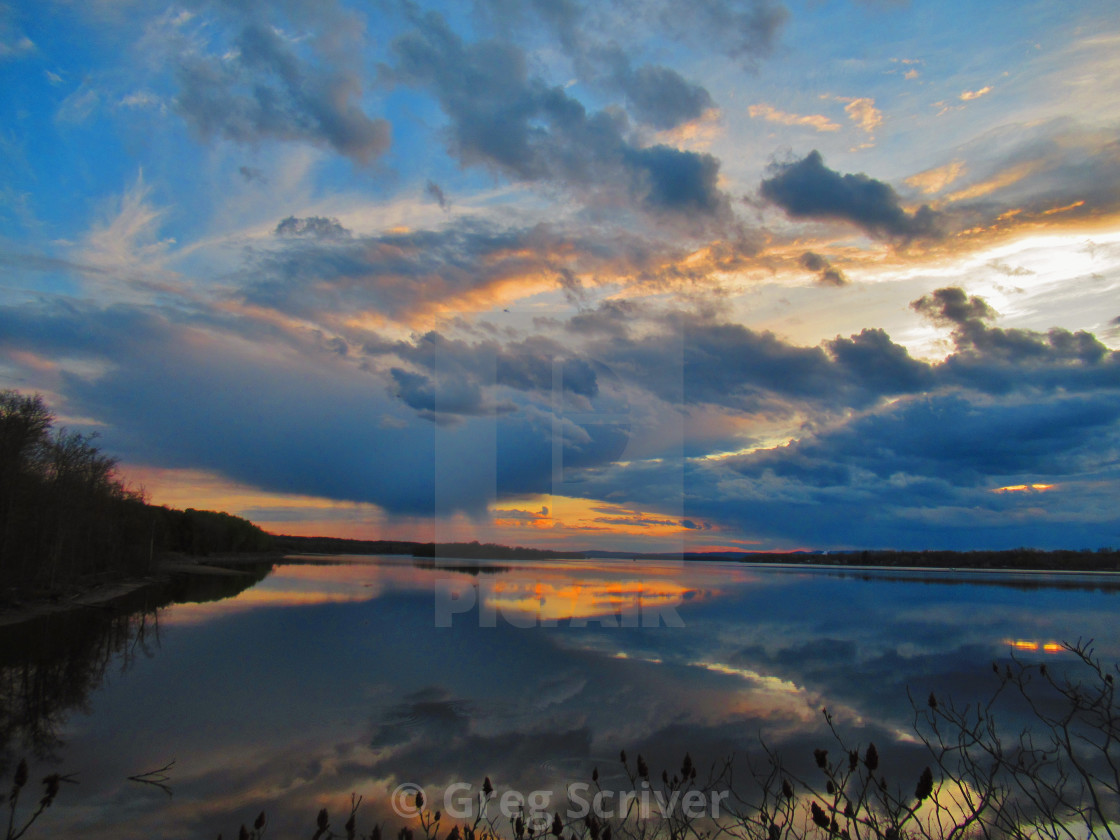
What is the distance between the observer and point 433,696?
11469mm

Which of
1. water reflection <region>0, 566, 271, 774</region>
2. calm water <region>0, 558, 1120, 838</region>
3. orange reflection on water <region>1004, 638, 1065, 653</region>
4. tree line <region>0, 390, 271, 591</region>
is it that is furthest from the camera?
tree line <region>0, 390, 271, 591</region>

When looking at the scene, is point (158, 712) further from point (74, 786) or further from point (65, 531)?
point (65, 531)

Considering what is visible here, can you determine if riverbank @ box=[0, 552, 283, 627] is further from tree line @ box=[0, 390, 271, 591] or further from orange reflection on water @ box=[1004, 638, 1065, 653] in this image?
orange reflection on water @ box=[1004, 638, 1065, 653]

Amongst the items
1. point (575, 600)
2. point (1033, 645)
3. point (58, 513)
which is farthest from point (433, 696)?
point (58, 513)

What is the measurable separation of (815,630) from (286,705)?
17.0 meters

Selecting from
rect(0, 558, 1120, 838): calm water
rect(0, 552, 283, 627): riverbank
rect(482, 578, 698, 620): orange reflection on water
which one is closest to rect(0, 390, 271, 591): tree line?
rect(0, 552, 283, 627): riverbank

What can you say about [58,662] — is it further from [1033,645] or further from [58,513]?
[1033,645]

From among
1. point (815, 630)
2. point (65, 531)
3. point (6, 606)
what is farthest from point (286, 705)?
point (65, 531)

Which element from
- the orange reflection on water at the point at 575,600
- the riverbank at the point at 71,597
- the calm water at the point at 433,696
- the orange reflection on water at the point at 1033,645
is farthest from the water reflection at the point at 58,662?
the orange reflection on water at the point at 1033,645

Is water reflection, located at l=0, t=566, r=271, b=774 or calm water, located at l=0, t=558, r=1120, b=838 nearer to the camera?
calm water, located at l=0, t=558, r=1120, b=838

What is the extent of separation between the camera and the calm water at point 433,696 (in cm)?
762

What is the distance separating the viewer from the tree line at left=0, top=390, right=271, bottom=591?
77.6 feet

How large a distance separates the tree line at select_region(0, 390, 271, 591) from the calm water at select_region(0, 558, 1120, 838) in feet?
23.1

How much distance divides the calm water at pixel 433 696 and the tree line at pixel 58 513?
7042 millimetres
